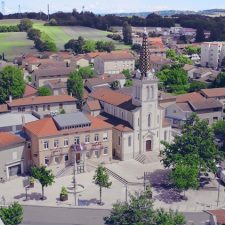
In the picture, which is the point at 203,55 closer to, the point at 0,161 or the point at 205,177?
the point at 205,177

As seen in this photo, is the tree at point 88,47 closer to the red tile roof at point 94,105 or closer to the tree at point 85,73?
the tree at point 85,73

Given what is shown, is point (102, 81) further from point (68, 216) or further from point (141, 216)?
point (141, 216)

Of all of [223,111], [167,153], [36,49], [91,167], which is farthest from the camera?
[36,49]

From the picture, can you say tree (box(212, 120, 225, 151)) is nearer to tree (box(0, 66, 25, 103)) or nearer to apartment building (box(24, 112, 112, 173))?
apartment building (box(24, 112, 112, 173))

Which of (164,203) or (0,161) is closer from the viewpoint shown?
(164,203)

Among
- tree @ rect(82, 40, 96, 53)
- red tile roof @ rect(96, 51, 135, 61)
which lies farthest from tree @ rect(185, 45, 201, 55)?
tree @ rect(82, 40, 96, 53)

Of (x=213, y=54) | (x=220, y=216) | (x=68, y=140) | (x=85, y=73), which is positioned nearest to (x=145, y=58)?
(x=68, y=140)

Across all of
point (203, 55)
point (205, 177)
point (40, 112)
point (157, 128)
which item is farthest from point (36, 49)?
point (205, 177)
